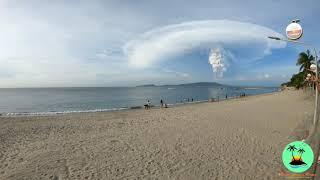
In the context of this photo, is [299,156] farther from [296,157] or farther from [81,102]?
[81,102]

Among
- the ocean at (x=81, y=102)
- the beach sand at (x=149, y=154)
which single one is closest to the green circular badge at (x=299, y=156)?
the beach sand at (x=149, y=154)

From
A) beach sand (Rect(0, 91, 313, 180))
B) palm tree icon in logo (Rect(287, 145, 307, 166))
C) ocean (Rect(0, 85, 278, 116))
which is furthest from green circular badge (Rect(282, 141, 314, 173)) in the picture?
ocean (Rect(0, 85, 278, 116))

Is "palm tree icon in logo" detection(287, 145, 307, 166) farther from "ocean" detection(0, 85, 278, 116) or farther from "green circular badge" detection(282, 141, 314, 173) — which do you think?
"ocean" detection(0, 85, 278, 116)

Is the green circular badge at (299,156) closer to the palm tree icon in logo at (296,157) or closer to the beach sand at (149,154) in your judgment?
the palm tree icon in logo at (296,157)

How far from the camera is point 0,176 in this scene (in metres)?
7.32

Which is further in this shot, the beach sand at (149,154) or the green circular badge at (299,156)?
the beach sand at (149,154)

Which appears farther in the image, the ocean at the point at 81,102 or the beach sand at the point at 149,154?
the ocean at the point at 81,102

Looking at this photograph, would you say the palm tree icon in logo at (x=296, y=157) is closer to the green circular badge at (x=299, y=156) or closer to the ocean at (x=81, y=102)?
the green circular badge at (x=299, y=156)

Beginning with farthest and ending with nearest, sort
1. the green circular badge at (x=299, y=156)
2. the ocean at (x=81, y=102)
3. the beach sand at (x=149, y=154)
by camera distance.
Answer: the ocean at (x=81, y=102), the beach sand at (x=149, y=154), the green circular badge at (x=299, y=156)

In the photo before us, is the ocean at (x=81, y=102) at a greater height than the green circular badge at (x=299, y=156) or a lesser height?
lesser

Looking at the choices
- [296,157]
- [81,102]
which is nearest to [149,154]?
[296,157]

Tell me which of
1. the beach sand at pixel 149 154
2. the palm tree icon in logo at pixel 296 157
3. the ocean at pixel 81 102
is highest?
the palm tree icon in logo at pixel 296 157

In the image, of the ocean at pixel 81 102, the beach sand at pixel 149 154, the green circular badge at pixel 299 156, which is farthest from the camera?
the ocean at pixel 81 102

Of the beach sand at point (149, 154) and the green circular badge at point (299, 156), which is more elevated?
the green circular badge at point (299, 156)
